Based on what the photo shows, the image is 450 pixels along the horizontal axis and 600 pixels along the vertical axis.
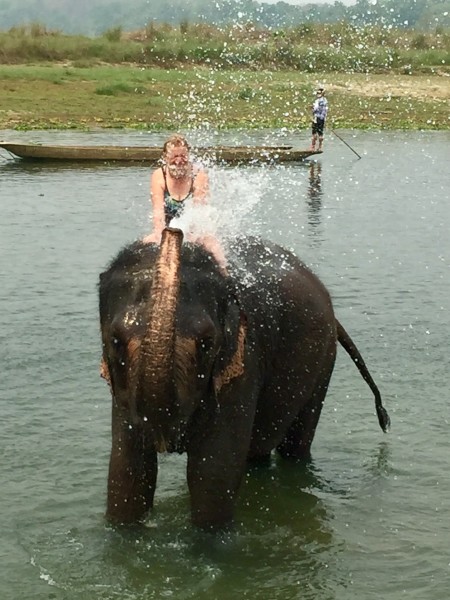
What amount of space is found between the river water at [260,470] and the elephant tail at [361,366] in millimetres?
239

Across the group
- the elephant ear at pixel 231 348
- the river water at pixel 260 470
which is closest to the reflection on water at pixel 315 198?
the river water at pixel 260 470

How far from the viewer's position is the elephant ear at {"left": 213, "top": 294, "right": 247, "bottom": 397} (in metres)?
5.23

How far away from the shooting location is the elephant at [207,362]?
477 centimetres

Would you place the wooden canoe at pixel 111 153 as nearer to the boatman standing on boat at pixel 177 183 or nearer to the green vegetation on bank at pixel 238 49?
the boatman standing on boat at pixel 177 183

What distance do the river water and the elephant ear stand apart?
1.14 metres

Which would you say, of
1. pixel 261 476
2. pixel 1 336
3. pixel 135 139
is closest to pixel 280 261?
pixel 261 476

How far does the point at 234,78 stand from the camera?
4250cm

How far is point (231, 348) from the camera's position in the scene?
17.3ft

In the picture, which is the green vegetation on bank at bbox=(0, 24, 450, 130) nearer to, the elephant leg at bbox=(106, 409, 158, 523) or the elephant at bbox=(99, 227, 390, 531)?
the elephant at bbox=(99, 227, 390, 531)

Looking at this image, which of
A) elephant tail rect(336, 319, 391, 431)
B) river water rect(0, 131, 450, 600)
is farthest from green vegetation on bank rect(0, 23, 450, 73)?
elephant tail rect(336, 319, 391, 431)

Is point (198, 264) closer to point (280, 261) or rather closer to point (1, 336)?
→ point (280, 261)

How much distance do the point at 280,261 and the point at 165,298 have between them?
81.7 inches

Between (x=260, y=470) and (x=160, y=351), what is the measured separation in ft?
9.37

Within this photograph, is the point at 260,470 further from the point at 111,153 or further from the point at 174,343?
the point at 111,153
